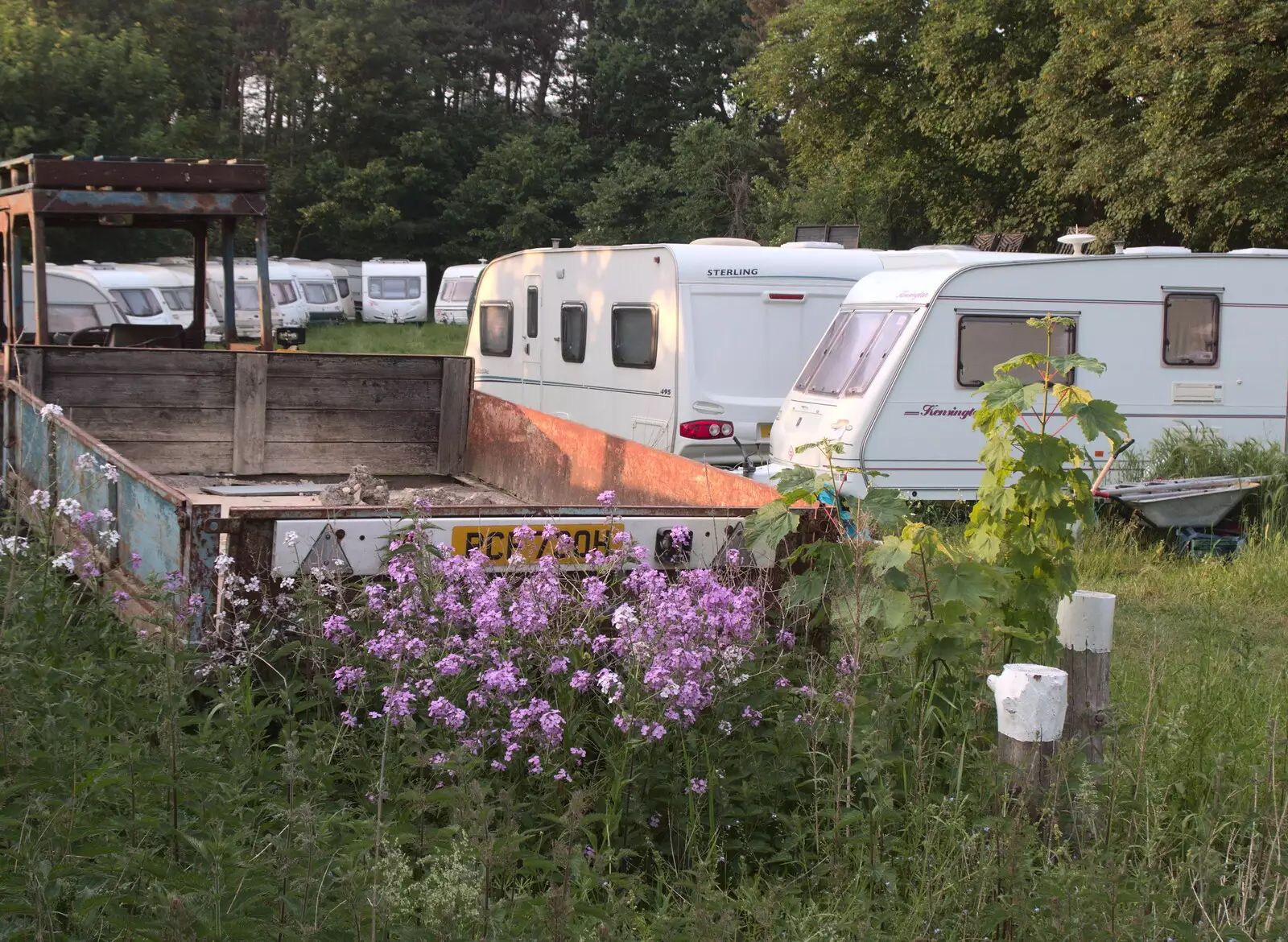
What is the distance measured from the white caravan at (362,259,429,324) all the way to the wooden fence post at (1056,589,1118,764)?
3806 centimetres

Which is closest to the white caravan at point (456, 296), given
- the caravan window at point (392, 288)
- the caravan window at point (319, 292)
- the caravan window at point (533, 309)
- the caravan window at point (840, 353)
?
the caravan window at point (392, 288)

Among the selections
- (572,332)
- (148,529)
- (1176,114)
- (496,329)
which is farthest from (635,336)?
(1176,114)

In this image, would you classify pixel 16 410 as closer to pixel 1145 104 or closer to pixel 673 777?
pixel 673 777

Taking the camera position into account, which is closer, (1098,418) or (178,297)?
(1098,418)

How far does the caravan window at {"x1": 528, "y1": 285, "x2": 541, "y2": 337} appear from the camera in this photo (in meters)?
14.4

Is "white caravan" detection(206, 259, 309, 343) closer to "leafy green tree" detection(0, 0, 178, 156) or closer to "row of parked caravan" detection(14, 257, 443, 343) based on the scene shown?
"row of parked caravan" detection(14, 257, 443, 343)

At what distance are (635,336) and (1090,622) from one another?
839 centimetres

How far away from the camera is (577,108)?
184 feet

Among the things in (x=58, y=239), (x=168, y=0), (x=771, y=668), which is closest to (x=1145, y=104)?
(x=771, y=668)

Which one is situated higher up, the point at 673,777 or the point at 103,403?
the point at 103,403

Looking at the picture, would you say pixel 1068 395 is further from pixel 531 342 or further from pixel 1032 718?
pixel 531 342

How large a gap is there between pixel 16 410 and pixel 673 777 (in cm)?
502

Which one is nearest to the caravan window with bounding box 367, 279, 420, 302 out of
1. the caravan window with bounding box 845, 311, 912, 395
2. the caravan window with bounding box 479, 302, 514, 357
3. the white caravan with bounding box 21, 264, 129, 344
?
the white caravan with bounding box 21, 264, 129, 344

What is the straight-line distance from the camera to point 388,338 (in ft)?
117
